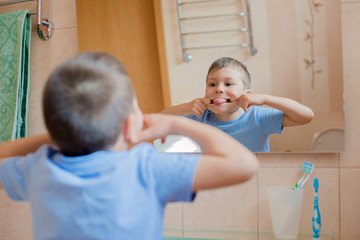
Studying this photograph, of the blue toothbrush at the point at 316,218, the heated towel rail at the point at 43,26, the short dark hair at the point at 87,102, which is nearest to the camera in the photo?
the short dark hair at the point at 87,102

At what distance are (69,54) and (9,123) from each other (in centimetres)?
36

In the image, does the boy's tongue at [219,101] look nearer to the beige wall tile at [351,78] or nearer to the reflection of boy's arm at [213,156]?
the beige wall tile at [351,78]

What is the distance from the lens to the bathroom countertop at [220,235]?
4.21ft

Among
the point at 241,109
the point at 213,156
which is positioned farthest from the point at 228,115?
the point at 213,156

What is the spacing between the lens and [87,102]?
0.59m

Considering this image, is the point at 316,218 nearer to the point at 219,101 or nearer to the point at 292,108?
the point at 292,108

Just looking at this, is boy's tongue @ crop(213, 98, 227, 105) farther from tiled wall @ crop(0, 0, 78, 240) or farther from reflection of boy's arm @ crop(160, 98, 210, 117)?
tiled wall @ crop(0, 0, 78, 240)

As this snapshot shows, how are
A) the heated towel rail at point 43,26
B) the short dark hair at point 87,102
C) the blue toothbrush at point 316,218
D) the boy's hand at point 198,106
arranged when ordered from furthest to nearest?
the heated towel rail at point 43,26 → the boy's hand at point 198,106 → the blue toothbrush at point 316,218 → the short dark hair at point 87,102

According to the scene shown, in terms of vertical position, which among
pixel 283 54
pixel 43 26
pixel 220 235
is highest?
pixel 43 26

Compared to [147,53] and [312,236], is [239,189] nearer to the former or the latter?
[312,236]

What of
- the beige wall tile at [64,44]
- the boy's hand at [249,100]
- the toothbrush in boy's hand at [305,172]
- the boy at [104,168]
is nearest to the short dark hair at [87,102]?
the boy at [104,168]

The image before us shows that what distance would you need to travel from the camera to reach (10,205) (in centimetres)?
168

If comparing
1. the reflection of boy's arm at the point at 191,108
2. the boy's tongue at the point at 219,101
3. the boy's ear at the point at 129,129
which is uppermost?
the boy's ear at the point at 129,129

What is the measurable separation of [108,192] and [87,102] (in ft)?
0.45
